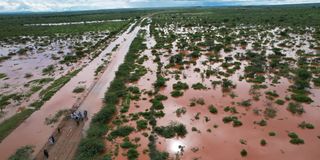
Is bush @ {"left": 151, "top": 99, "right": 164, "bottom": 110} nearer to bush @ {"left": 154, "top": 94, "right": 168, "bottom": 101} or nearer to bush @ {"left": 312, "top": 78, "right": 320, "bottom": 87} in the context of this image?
bush @ {"left": 154, "top": 94, "right": 168, "bottom": 101}

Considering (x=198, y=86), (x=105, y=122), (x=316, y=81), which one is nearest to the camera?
(x=105, y=122)

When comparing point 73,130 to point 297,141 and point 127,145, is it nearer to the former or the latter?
point 127,145

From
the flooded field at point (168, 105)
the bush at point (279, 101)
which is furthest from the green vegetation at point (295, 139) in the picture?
the bush at point (279, 101)

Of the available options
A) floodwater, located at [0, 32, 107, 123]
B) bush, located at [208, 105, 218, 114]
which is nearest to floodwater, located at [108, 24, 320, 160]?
bush, located at [208, 105, 218, 114]

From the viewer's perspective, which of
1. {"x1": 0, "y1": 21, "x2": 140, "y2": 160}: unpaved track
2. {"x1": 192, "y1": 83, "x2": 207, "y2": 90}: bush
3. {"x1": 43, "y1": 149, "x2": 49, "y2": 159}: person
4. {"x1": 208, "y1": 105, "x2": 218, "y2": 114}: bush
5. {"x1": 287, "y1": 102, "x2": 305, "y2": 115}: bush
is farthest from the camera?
{"x1": 192, "y1": 83, "x2": 207, "y2": 90}: bush

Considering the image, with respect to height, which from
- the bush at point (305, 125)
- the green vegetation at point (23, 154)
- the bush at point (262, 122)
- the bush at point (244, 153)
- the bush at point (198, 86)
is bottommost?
the green vegetation at point (23, 154)

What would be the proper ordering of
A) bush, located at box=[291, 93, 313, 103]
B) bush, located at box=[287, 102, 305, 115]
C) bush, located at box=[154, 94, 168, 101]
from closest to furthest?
bush, located at box=[287, 102, 305, 115], bush, located at box=[291, 93, 313, 103], bush, located at box=[154, 94, 168, 101]

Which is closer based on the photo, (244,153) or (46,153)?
(244,153)

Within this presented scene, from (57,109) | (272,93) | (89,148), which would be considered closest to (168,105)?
(89,148)

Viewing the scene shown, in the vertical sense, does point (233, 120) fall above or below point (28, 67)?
below

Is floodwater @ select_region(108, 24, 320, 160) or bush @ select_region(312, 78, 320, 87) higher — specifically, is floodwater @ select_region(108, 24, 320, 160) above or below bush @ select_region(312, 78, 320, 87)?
below

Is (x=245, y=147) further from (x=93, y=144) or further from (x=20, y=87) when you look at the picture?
(x=20, y=87)

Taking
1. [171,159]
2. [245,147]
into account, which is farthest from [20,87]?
[245,147]

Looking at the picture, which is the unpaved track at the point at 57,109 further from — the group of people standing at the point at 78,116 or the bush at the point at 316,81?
the bush at the point at 316,81
